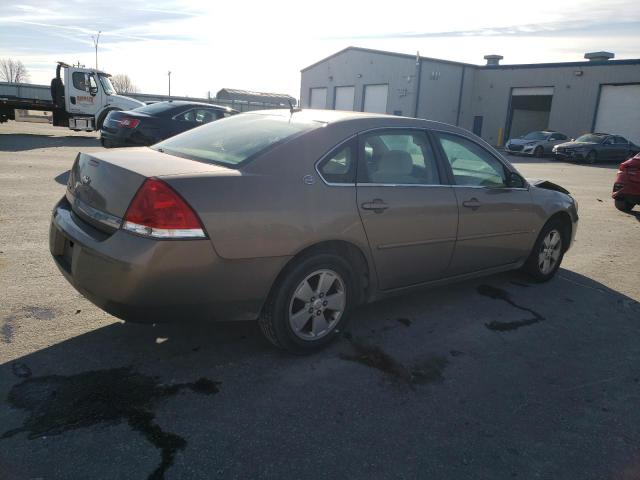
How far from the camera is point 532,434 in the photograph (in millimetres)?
2826

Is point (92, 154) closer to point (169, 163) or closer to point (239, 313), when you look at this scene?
point (169, 163)

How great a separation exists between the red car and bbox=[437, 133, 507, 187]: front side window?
608cm

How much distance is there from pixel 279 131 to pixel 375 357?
1.69m

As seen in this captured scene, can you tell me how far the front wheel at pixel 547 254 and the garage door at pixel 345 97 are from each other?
37.4 meters

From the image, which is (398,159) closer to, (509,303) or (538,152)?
(509,303)

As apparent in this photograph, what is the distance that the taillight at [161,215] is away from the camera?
9.31ft

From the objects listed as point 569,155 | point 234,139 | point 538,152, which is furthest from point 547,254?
point 538,152

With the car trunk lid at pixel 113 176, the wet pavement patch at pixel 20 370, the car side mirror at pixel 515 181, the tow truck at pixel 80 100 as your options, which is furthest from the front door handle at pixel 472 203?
the tow truck at pixel 80 100

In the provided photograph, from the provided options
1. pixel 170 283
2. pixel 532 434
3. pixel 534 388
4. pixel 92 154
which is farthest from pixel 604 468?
pixel 92 154

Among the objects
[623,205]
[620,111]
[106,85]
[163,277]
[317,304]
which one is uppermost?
[620,111]

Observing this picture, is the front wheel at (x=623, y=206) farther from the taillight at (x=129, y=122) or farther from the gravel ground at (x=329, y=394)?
the taillight at (x=129, y=122)

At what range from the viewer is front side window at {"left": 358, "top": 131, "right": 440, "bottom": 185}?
3752mm

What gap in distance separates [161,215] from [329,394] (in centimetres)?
140

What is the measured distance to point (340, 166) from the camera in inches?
140
